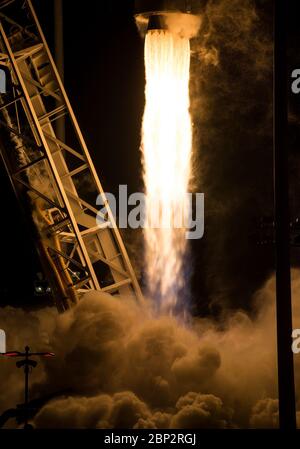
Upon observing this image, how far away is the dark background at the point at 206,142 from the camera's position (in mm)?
18656

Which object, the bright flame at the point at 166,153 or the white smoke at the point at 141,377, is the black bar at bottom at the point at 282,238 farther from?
the bright flame at the point at 166,153

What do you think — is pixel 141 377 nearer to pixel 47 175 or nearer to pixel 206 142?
pixel 47 175

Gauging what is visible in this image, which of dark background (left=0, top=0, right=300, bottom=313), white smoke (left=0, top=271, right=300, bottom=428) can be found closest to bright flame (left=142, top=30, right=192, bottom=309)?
dark background (left=0, top=0, right=300, bottom=313)

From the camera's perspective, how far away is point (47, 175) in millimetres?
15648

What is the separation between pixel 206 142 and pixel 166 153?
2468mm

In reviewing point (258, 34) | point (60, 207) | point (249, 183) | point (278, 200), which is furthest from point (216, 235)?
point (278, 200)

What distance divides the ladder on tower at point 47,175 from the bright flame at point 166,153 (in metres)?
1.23

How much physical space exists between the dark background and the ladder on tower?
115 inches

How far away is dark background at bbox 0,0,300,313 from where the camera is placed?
1866cm

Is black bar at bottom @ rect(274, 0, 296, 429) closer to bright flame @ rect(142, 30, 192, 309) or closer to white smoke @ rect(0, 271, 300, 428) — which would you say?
white smoke @ rect(0, 271, 300, 428)

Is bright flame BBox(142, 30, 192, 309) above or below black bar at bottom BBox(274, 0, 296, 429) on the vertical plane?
above

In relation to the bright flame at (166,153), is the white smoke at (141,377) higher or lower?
lower

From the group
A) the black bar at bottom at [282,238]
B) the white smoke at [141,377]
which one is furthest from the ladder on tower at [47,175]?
the black bar at bottom at [282,238]

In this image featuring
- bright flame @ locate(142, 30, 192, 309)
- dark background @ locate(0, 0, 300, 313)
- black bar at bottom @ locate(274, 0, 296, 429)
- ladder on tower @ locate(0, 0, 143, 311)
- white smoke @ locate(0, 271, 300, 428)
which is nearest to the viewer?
black bar at bottom @ locate(274, 0, 296, 429)
